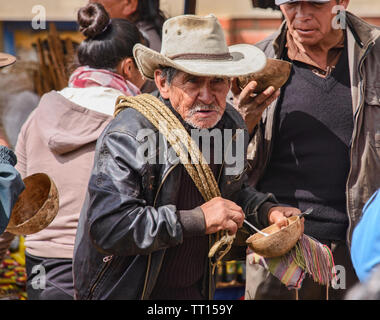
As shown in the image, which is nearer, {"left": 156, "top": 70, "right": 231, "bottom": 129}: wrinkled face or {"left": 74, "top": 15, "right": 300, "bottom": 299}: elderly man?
{"left": 74, "top": 15, "right": 300, "bottom": 299}: elderly man

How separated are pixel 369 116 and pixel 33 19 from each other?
3.04 meters

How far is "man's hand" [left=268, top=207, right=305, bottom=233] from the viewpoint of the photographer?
2955 mm

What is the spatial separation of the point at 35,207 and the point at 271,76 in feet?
4.21

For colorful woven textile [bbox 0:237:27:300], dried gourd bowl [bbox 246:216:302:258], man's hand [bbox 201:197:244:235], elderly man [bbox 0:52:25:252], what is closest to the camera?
elderly man [bbox 0:52:25:252]

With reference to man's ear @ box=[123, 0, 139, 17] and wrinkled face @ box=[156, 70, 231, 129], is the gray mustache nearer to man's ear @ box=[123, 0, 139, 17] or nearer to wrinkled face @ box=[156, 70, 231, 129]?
wrinkled face @ box=[156, 70, 231, 129]

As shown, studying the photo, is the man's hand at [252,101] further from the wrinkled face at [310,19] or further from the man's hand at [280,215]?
the man's hand at [280,215]

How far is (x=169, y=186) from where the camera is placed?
9.18 ft

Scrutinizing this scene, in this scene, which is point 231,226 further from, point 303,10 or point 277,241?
point 303,10

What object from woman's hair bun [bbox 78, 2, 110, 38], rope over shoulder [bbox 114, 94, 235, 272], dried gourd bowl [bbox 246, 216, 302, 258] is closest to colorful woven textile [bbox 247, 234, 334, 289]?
dried gourd bowl [bbox 246, 216, 302, 258]

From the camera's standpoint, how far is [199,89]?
287 cm

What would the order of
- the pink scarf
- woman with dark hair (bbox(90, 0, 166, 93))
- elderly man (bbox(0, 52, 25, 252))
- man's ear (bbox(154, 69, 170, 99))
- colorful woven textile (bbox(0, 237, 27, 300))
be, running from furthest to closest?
colorful woven textile (bbox(0, 237, 27, 300)) < woman with dark hair (bbox(90, 0, 166, 93)) < the pink scarf < man's ear (bbox(154, 69, 170, 99)) < elderly man (bbox(0, 52, 25, 252))

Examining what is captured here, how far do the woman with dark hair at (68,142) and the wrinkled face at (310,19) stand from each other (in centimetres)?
86

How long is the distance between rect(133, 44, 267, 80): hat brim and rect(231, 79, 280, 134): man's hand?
325mm
